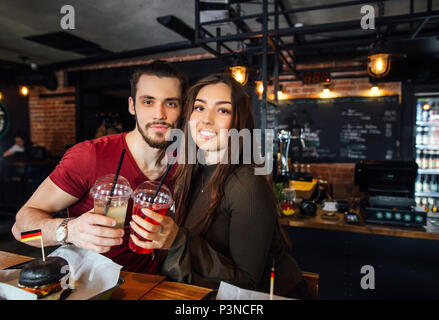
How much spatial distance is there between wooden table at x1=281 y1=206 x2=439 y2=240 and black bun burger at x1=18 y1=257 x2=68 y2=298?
76.7 inches

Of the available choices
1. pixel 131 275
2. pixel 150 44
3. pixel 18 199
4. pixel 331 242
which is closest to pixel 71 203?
pixel 131 275

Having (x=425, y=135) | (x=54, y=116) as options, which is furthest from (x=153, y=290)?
(x=54, y=116)

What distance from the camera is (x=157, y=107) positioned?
168 cm

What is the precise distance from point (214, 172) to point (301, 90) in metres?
4.55

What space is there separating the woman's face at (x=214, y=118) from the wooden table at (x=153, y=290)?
2.18 feet

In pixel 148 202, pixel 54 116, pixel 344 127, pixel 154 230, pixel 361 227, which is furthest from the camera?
pixel 54 116

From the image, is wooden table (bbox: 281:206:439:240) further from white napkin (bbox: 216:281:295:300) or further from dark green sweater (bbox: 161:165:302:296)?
white napkin (bbox: 216:281:295:300)

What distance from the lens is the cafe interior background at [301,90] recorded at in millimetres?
2457

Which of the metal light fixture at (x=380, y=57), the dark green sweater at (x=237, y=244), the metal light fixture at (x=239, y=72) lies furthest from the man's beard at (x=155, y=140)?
the metal light fixture at (x=380, y=57)

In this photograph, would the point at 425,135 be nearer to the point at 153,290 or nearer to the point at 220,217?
the point at 220,217

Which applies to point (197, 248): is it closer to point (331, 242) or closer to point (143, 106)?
point (143, 106)

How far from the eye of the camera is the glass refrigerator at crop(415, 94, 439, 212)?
15.7ft

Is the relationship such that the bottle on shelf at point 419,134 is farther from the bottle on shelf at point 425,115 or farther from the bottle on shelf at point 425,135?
the bottle on shelf at point 425,115
